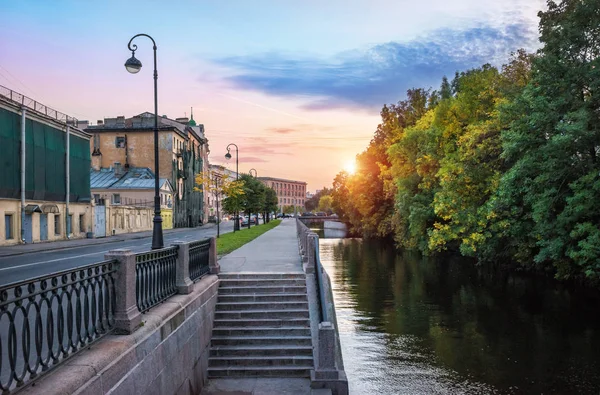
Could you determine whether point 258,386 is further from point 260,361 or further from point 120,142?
point 120,142

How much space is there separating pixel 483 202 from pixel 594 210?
7.56 m

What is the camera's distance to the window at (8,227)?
28797 mm

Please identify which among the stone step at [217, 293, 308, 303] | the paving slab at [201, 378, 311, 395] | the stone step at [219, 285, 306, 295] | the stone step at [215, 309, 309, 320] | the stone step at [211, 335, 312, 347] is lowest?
the paving slab at [201, 378, 311, 395]

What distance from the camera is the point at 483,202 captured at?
2448 cm

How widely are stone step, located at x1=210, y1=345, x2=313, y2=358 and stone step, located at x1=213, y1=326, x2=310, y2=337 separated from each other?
0.37m

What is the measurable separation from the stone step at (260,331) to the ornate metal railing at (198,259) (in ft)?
4.46

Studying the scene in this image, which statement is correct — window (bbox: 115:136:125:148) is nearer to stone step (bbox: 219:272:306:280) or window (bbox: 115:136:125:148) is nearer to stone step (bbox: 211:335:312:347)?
stone step (bbox: 219:272:306:280)

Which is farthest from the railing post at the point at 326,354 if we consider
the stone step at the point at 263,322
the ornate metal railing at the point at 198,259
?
the ornate metal railing at the point at 198,259

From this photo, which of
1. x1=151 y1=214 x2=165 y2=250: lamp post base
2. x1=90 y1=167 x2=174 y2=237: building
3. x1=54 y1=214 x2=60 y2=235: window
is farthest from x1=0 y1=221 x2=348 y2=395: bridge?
x1=90 y1=167 x2=174 y2=237: building

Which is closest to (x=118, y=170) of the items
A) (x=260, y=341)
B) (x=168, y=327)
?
(x=260, y=341)

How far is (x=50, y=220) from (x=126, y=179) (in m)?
25.6

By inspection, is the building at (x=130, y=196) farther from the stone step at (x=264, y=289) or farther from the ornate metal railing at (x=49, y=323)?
the ornate metal railing at (x=49, y=323)

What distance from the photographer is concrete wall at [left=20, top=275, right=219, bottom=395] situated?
491cm

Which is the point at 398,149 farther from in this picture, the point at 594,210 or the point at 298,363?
the point at 298,363
